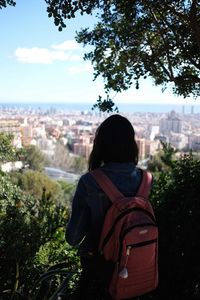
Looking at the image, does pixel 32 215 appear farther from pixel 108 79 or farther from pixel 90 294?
pixel 108 79

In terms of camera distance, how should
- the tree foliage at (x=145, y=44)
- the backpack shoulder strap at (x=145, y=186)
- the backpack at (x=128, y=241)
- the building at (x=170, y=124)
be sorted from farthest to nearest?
the building at (x=170, y=124) → the tree foliage at (x=145, y=44) → the backpack shoulder strap at (x=145, y=186) → the backpack at (x=128, y=241)

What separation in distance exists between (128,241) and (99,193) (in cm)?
27

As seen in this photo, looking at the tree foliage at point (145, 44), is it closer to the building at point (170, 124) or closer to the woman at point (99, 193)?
the woman at point (99, 193)

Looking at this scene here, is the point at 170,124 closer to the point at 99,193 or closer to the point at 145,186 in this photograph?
the point at 145,186

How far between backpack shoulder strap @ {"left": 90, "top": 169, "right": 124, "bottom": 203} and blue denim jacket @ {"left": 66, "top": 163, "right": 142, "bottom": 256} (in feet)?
0.06

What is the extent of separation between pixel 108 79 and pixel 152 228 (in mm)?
3716

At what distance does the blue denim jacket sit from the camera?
2.10m

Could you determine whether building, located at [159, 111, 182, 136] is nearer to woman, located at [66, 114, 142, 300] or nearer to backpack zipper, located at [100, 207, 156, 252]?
woman, located at [66, 114, 142, 300]

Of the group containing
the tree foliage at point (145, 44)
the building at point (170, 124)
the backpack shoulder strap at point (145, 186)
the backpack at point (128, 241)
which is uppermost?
the tree foliage at point (145, 44)

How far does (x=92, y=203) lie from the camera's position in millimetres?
2096

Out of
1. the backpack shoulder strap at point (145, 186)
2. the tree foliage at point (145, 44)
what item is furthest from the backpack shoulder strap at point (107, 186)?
the tree foliage at point (145, 44)

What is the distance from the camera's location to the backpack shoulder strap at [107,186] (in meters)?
2.07

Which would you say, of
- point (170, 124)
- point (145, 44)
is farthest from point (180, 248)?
point (170, 124)

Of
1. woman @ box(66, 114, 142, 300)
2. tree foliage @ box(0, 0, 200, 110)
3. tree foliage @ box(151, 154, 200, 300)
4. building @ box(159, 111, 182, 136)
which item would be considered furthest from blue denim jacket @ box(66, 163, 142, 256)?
building @ box(159, 111, 182, 136)
